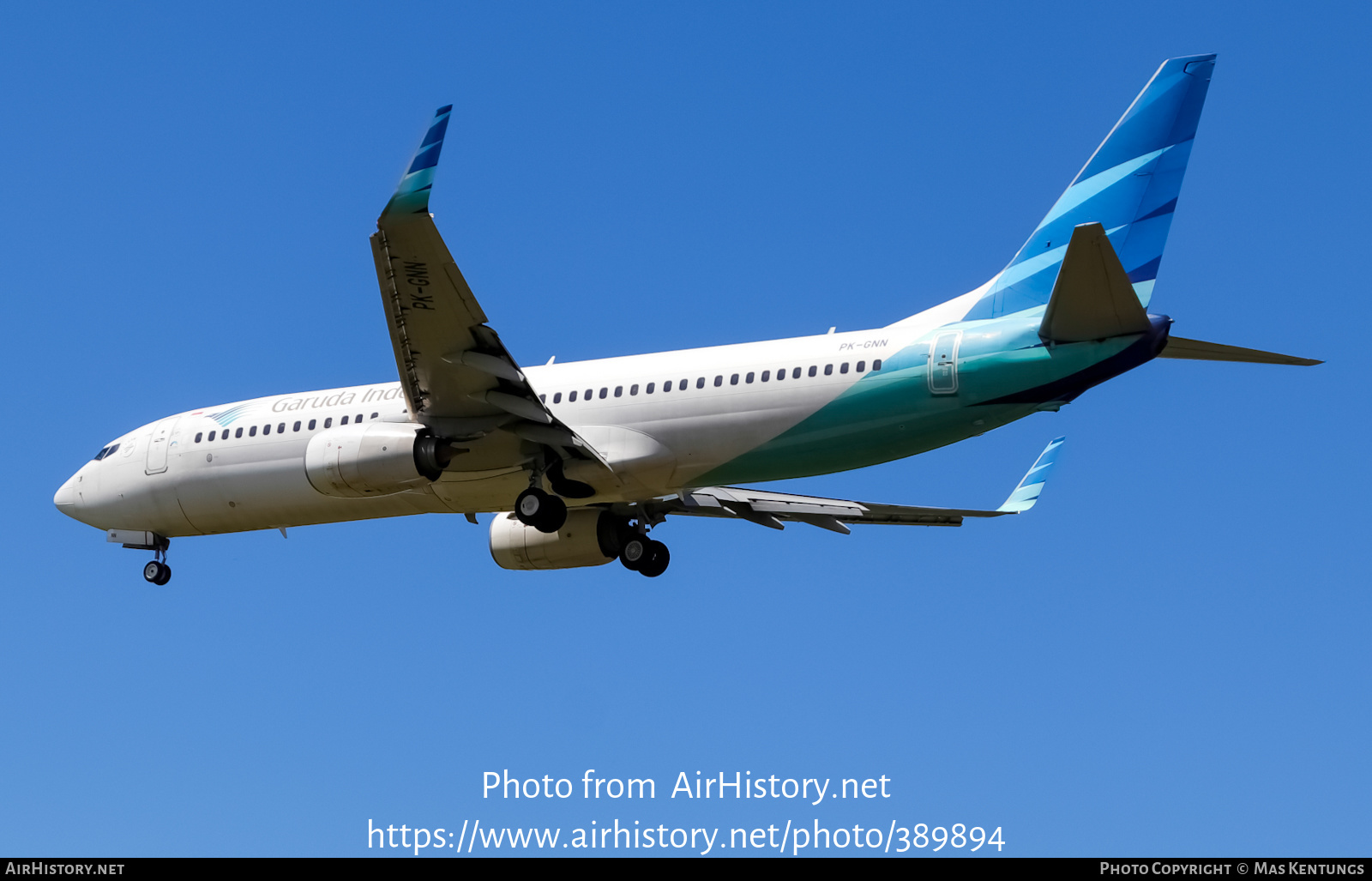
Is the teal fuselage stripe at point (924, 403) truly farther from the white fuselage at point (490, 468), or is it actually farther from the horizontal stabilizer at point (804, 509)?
the horizontal stabilizer at point (804, 509)

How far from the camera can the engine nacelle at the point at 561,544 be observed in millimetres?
29969

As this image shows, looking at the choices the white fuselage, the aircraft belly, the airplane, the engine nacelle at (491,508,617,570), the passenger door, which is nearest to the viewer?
the airplane

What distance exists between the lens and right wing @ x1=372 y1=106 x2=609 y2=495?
22344 mm

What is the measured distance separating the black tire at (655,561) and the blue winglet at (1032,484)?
608cm

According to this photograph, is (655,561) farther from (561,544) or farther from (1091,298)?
(1091,298)

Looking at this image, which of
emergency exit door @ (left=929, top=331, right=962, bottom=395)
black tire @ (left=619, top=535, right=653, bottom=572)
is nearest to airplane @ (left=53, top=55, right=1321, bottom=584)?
emergency exit door @ (left=929, top=331, right=962, bottom=395)

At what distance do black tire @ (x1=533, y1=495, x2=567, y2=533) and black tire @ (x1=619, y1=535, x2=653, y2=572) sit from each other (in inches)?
154

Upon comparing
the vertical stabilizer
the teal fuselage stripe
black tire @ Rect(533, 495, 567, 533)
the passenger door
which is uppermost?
the vertical stabilizer

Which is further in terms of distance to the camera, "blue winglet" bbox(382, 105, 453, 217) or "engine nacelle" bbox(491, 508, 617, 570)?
"engine nacelle" bbox(491, 508, 617, 570)

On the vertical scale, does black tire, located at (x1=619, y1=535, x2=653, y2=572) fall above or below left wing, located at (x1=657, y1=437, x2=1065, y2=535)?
below

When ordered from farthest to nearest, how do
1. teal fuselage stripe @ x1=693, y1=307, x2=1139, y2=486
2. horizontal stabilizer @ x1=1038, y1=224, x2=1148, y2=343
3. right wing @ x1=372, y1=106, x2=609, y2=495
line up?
teal fuselage stripe @ x1=693, y1=307, x2=1139, y2=486 → right wing @ x1=372, y1=106, x2=609, y2=495 → horizontal stabilizer @ x1=1038, y1=224, x2=1148, y2=343

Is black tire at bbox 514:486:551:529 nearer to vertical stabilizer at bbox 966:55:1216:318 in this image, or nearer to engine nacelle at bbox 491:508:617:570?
engine nacelle at bbox 491:508:617:570
